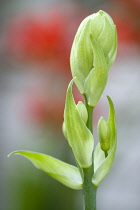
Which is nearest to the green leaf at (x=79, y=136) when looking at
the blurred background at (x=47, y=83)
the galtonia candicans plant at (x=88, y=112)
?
the galtonia candicans plant at (x=88, y=112)

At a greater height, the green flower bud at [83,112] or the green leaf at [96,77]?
the green leaf at [96,77]

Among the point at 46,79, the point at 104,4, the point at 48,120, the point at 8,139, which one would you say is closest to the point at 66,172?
the point at 48,120

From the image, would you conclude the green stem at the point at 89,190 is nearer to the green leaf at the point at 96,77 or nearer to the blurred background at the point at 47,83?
the green leaf at the point at 96,77

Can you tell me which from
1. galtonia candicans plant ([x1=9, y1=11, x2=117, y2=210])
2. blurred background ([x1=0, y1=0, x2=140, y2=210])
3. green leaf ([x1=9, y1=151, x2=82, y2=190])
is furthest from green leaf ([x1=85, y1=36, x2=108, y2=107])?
blurred background ([x1=0, y1=0, x2=140, y2=210])

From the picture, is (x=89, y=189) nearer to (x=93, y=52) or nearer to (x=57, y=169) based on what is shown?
(x=57, y=169)

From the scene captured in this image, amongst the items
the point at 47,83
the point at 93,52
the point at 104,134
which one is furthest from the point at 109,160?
the point at 47,83

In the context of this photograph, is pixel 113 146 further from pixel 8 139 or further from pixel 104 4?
pixel 8 139
